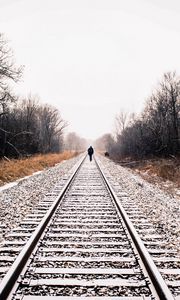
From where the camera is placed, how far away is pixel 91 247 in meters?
5.22

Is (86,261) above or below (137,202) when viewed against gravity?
above

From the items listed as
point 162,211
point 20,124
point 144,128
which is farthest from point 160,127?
point 162,211

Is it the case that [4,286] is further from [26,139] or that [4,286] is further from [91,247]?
[26,139]

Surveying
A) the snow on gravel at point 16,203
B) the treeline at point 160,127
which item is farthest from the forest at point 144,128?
the snow on gravel at point 16,203

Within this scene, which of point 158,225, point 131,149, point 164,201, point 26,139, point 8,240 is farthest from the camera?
point 131,149

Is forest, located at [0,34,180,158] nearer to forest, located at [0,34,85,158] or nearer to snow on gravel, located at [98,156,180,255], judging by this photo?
forest, located at [0,34,85,158]

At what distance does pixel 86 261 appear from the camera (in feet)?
14.9

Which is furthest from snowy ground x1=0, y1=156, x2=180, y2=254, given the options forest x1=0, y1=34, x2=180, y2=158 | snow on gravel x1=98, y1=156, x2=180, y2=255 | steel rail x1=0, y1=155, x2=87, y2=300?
forest x1=0, y1=34, x2=180, y2=158

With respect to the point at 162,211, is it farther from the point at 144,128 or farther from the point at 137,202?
the point at 144,128

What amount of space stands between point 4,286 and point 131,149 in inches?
1685

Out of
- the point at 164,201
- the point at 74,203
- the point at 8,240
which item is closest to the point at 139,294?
the point at 8,240

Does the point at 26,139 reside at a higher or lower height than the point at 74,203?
higher

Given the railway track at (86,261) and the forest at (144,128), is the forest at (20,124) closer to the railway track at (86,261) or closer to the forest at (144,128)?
the forest at (144,128)

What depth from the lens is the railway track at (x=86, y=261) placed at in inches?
141
